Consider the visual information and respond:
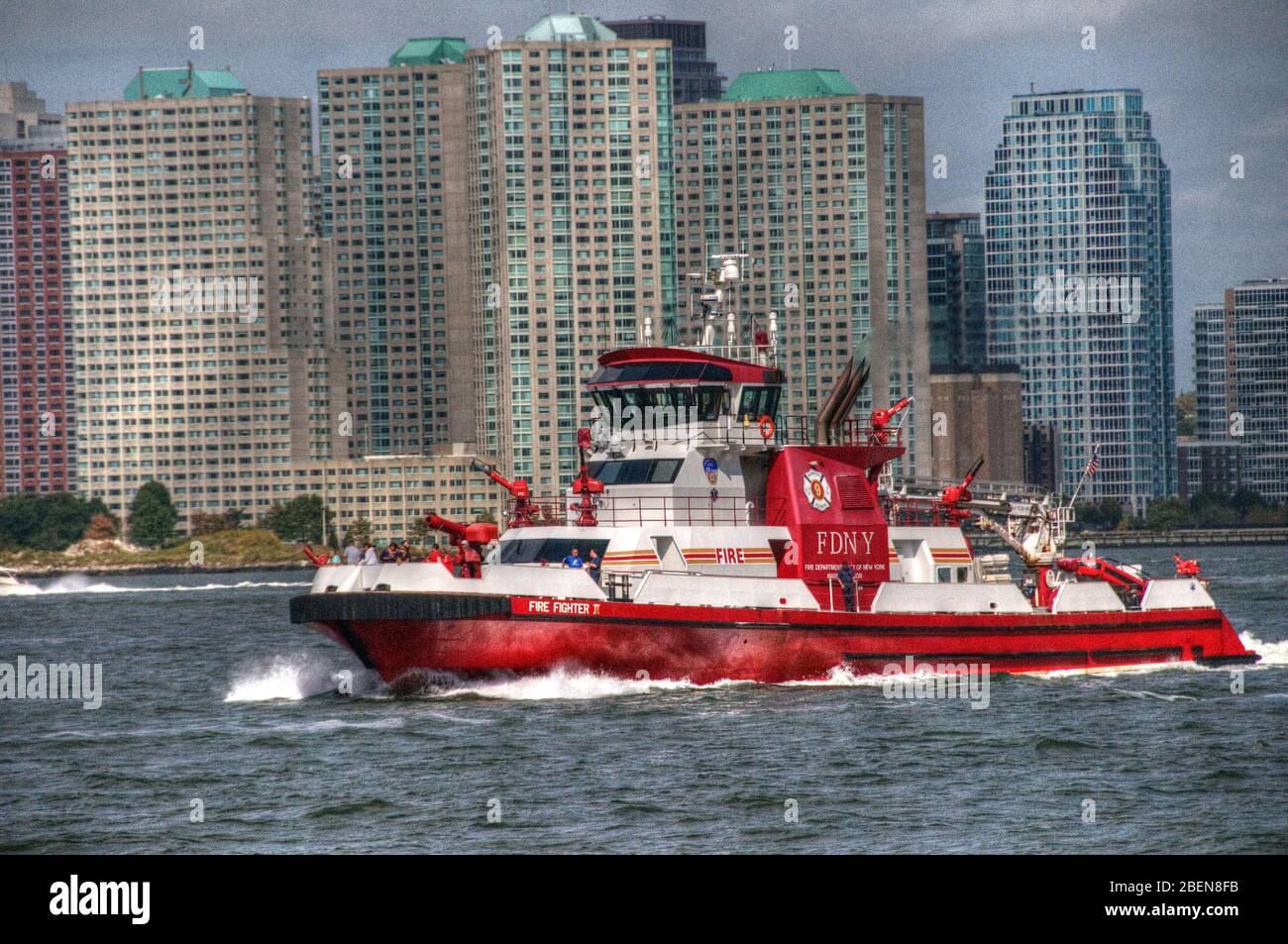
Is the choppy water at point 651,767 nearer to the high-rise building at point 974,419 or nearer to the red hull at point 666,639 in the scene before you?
the red hull at point 666,639

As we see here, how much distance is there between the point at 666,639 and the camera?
128ft

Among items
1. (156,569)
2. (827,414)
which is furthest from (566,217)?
(827,414)

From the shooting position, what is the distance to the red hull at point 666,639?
1501 inches

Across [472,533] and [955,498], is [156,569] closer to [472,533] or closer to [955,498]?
[955,498]

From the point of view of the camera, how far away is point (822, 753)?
33.0 metres

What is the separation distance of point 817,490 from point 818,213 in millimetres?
154548

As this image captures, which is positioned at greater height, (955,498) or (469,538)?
(955,498)

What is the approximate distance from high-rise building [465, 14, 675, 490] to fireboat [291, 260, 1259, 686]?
12898 centimetres

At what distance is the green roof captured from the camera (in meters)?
183

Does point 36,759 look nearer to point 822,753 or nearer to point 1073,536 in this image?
point 822,753

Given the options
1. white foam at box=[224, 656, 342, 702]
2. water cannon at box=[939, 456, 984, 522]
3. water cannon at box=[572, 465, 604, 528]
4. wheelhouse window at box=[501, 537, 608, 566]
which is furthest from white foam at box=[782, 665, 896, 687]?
white foam at box=[224, 656, 342, 702]

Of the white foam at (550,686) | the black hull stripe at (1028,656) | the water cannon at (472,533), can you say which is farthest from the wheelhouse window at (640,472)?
the black hull stripe at (1028,656)

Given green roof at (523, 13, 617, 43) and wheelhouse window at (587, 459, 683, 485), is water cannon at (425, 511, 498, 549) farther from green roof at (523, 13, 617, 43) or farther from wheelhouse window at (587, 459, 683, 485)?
green roof at (523, 13, 617, 43)
